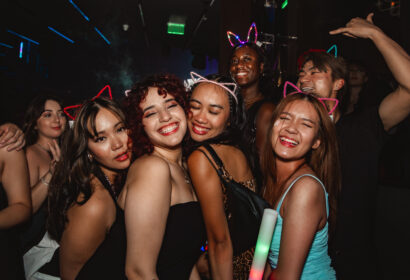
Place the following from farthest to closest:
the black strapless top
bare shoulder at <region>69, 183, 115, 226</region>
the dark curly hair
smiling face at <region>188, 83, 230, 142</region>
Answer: smiling face at <region>188, 83, 230, 142</region>
the dark curly hair
bare shoulder at <region>69, 183, 115, 226</region>
the black strapless top

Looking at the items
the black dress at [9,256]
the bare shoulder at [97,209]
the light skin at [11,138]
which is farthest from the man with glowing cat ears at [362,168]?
the light skin at [11,138]

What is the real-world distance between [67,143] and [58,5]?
6627 millimetres

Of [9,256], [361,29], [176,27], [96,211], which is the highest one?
[176,27]

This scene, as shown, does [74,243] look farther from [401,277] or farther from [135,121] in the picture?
[401,277]

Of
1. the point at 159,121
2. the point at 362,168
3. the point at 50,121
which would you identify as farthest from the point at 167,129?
the point at 50,121

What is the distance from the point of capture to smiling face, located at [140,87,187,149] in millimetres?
1542

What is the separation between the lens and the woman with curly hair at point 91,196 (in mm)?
1490

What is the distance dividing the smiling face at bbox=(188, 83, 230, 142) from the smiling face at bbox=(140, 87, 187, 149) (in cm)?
27

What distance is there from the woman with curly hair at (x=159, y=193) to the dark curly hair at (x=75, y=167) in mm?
313

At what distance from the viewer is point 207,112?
1.85 m

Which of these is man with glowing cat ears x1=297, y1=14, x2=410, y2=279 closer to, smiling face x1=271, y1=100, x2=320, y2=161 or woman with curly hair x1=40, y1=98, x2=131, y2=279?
smiling face x1=271, y1=100, x2=320, y2=161

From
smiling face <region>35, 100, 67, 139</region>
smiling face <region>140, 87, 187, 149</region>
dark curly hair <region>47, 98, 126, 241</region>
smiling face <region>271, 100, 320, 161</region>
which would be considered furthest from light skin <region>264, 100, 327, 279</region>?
smiling face <region>35, 100, 67, 139</region>

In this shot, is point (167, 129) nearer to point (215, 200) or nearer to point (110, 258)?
point (215, 200)

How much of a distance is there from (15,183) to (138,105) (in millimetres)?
1148
